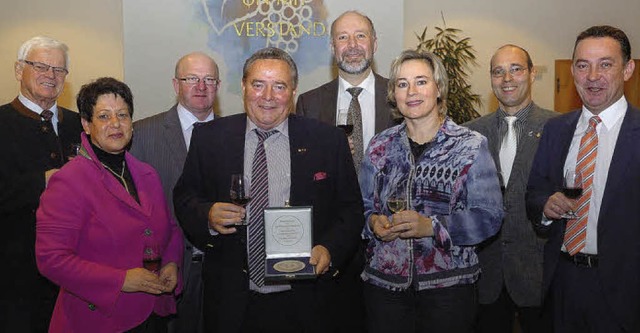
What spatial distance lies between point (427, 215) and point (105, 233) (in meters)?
1.44

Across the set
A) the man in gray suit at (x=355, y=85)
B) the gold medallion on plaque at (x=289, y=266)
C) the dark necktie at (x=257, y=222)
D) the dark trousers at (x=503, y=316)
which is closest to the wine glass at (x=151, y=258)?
the dark necktie at (x=257, y=222)

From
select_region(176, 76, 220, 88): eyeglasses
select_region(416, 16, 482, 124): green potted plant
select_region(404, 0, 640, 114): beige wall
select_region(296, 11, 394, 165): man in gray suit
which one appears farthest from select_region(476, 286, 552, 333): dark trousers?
select_region(404, 0, 640, 114): beige wall

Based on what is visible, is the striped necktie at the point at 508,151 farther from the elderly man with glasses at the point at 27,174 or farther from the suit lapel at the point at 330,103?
the elderly man with glasses at the point at 27,174

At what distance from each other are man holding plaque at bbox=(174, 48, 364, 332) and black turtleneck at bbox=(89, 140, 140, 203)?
220mm

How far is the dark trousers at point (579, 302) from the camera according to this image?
109 inches

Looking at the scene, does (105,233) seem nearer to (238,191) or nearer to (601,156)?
(238,191)

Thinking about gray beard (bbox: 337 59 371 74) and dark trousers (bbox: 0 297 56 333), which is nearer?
dark trousers (bbox: 0 297 56 333)

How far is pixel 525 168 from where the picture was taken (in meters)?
3.58

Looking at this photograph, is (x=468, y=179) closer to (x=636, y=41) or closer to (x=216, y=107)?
(x=216, y=107)

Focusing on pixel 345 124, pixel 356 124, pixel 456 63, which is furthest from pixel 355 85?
pixel 456 63

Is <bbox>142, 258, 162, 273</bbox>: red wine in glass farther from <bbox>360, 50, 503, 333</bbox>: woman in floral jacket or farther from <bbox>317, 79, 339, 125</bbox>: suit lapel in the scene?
<bbox>317, 79, 339, 125</bbox>: suit lapel

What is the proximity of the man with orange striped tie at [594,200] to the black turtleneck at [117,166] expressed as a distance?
1.99m

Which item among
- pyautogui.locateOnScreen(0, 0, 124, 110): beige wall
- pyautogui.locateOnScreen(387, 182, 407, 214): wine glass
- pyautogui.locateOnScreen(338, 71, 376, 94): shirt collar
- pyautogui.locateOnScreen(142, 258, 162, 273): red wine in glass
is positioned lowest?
pyautogui.locateOnScreen(142, 258, 162, 273): red wine in glass

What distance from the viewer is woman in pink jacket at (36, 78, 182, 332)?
2510 mm
